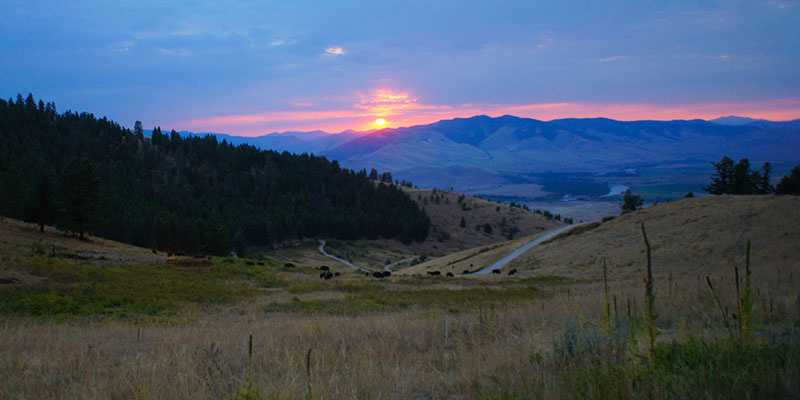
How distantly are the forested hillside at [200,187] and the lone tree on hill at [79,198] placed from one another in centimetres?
1611

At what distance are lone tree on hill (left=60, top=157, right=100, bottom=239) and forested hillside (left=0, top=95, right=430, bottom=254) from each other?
52.8ft

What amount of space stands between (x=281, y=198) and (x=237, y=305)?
107 metres

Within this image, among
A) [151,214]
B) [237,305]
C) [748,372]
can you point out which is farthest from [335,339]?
[151,214]

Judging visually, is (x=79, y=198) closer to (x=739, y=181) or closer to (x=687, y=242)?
(x=687, y=242)

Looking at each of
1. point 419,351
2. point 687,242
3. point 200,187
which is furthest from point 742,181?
point 200,187

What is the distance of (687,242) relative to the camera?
32.8m

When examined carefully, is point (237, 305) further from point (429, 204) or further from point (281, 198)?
point (429, 204)

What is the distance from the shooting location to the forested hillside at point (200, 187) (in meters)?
77.1

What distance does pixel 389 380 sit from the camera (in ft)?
15.3

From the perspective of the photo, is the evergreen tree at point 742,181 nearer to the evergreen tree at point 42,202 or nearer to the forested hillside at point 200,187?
the forested hillside at point 200,187

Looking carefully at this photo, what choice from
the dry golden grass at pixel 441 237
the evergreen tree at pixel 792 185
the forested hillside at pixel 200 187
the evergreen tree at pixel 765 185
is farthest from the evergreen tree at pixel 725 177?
the forested hillside at pixel 200 187

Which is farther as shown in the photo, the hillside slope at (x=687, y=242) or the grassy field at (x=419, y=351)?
the hillside slope at (x=687, y=242)

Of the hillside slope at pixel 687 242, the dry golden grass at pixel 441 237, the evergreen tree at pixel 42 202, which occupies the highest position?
the evergreen tree at pixel 42 202

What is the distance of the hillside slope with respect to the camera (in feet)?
88.9
